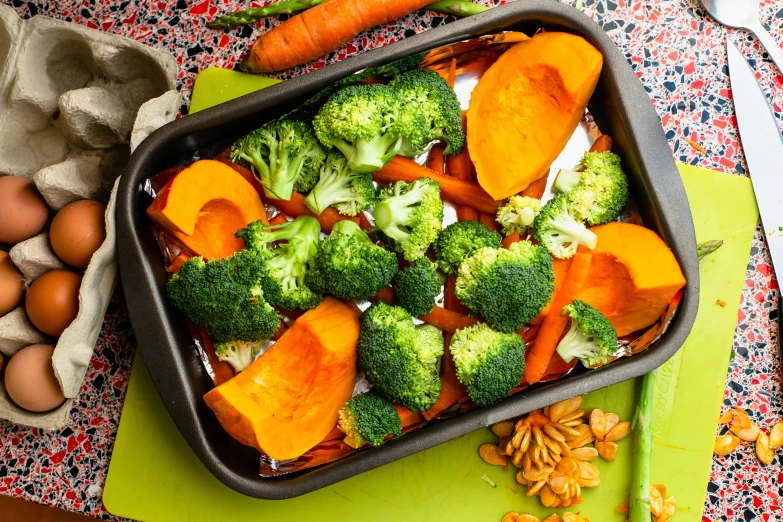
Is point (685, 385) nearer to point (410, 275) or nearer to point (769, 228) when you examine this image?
point (769, 228)

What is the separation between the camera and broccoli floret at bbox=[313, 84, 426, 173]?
4.98 ft

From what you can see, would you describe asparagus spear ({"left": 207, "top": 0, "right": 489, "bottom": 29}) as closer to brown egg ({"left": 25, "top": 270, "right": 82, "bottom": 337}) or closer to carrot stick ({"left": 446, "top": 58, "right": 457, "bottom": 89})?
carrot stick ({"left": 446, "top": 58, "right": 457, "bottom": 89})

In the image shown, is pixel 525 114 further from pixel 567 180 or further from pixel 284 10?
pixel 284 10

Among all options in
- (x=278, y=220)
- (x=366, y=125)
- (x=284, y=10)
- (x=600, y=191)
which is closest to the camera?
(x=366, y=125)

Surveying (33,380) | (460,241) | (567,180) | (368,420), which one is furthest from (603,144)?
(33,380)

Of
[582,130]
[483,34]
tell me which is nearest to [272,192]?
[483,34]

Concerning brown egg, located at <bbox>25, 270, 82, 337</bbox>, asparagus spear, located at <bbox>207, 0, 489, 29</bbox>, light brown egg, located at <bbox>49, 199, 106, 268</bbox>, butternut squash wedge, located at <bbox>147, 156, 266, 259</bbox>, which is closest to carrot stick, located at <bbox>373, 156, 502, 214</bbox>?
butternut squash wedge, located at <bbox>147, 156, 266, 259</bbox>

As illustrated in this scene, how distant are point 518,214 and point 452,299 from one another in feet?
0.95

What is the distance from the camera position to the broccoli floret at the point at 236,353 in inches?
63.7

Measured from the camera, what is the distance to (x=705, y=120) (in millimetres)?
1822

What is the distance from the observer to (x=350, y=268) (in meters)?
1.51

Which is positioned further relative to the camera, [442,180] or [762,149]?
[762,149]

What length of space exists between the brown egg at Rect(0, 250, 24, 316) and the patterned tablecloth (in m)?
0.24

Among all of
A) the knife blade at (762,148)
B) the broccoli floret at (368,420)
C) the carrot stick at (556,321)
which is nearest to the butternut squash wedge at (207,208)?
the broccoli floret at (368,420)
